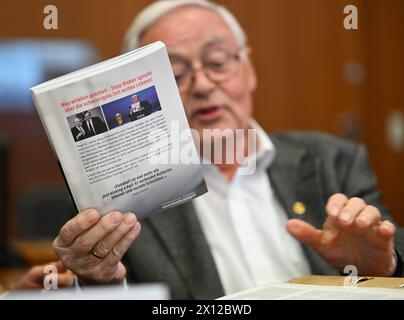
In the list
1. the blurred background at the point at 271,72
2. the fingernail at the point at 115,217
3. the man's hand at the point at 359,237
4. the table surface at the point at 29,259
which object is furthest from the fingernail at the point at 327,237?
the table surface at the point at 29,259

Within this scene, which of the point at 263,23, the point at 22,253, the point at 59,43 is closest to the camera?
the point at 59,43

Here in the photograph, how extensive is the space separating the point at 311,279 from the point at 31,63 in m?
0.81

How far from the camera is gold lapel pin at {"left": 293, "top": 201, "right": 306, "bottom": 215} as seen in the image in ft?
3.33

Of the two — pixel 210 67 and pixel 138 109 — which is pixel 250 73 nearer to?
pixel 210 67

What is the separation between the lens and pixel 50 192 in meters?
2.35

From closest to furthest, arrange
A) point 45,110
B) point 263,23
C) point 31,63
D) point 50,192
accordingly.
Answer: point 45,110 → point 31,63 → point 263,23 → point 50,192

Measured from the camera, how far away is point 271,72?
4.85 ft

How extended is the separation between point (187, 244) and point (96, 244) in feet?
0.91

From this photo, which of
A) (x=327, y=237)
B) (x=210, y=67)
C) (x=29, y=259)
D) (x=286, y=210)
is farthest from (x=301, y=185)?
(x=29, y=259)

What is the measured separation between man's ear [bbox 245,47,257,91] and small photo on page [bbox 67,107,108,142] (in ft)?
1.52

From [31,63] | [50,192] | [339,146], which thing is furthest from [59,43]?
[50,192]

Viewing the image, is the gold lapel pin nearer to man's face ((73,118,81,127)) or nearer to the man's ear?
the man's ear

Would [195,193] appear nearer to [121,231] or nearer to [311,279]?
[121,231]

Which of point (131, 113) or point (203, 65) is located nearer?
point (131, 113)
